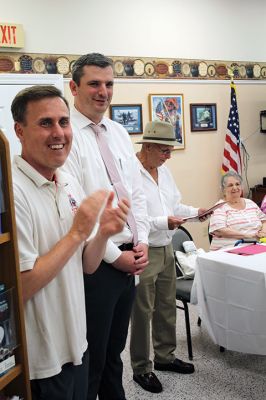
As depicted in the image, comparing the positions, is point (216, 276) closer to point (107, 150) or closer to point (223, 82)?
point (107, 150)

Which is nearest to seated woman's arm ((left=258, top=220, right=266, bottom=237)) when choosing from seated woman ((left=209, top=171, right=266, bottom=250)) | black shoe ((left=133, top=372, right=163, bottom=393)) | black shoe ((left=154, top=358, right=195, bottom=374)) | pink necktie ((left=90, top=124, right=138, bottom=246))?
seated woman ((left=209, top=171, right=266, bottom=250))

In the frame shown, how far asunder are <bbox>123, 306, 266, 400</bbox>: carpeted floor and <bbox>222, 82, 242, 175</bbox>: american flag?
215cm

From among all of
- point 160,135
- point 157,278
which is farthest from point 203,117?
point 157,278

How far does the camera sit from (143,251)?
1.80m

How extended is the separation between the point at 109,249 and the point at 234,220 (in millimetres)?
1685

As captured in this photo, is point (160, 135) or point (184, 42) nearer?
point (160, 135)

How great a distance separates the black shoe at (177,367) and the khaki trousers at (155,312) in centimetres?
3

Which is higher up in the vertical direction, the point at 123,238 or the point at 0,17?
the point at 0,17

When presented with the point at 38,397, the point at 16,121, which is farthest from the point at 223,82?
the point at 38,397

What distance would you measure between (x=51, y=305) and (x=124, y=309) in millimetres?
670

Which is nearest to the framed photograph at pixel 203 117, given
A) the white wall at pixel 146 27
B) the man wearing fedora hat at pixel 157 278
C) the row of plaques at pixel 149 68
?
the row of plaques at pixel 149 68

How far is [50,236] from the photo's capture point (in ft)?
3.90

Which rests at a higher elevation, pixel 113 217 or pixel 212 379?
pixel 113 217

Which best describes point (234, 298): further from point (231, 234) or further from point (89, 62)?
point (89, 62)
